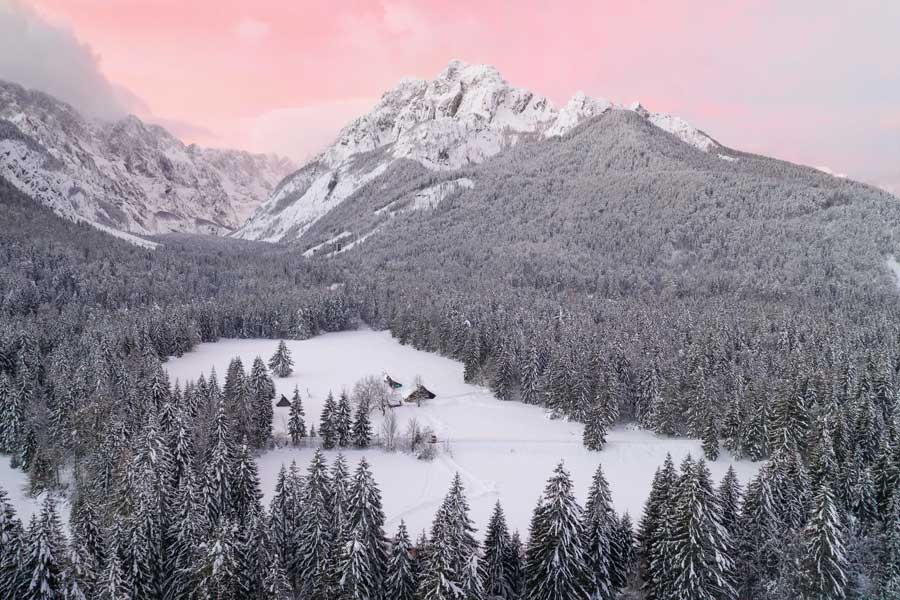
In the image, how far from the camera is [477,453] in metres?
64.1

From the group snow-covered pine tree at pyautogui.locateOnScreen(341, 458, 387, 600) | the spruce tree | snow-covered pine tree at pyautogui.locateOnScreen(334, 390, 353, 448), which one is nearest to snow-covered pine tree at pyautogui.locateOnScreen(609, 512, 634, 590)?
snow-covered pine tree at pyautogui.locateOnScreen(341, 458, 387, 600)

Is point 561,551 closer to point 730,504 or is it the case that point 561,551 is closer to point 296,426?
point 730,504

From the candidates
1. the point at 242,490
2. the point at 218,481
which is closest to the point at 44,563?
the point at 218,481

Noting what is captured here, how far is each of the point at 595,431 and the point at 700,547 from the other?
114ft

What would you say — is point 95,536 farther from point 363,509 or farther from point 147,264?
point 147,264

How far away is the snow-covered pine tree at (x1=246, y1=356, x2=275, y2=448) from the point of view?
61.6 metres

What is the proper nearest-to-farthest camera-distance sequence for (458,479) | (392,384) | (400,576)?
(458,479)
(400,576)
(392,384)

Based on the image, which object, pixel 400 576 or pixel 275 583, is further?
pixel 400 576

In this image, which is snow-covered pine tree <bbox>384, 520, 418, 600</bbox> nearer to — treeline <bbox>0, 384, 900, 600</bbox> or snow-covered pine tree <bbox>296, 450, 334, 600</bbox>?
treeline <bbox>0, 384, 900, 600</bbox>

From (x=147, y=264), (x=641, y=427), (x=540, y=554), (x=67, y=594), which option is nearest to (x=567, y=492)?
(x=540, y=554)

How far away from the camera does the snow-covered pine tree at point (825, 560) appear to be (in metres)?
30.8

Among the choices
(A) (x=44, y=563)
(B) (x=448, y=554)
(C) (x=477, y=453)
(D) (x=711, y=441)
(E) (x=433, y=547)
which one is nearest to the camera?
(B) (x=448, y=554)

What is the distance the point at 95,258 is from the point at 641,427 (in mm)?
166332

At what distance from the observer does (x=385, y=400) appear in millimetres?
77875
